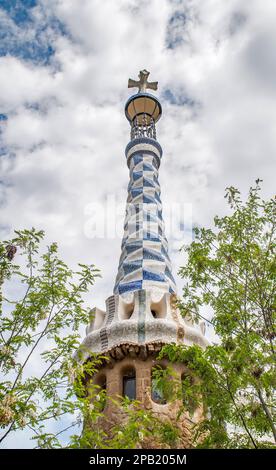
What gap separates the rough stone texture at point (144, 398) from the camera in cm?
764

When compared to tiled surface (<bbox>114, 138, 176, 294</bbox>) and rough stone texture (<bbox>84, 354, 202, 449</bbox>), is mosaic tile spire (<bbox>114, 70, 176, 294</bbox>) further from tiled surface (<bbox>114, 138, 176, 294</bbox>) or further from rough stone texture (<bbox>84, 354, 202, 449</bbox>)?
rough stone texture (<bbox>84, 354, 202, 449</bbox>)

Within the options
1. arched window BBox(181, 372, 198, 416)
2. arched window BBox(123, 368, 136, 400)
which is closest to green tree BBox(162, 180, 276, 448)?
arched window BBox(181, 372, 198, 416)

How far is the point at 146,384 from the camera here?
8.08m

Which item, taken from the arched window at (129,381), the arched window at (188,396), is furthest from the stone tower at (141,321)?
the arched window at (188,396)

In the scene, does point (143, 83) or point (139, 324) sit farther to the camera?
point (143, 83)

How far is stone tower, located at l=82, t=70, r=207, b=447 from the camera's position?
814 centimetres

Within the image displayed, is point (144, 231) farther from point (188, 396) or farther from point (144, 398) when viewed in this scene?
point (188, 396)

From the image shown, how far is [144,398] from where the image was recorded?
7.92 m

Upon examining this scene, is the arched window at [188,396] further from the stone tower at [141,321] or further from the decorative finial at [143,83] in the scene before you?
the decorative finial at [143,83]

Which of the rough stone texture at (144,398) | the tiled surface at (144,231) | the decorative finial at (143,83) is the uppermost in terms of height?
the decorative finial at (143,83)

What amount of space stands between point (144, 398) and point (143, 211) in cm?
442

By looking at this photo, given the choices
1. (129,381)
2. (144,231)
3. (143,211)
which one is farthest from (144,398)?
(143,211)
